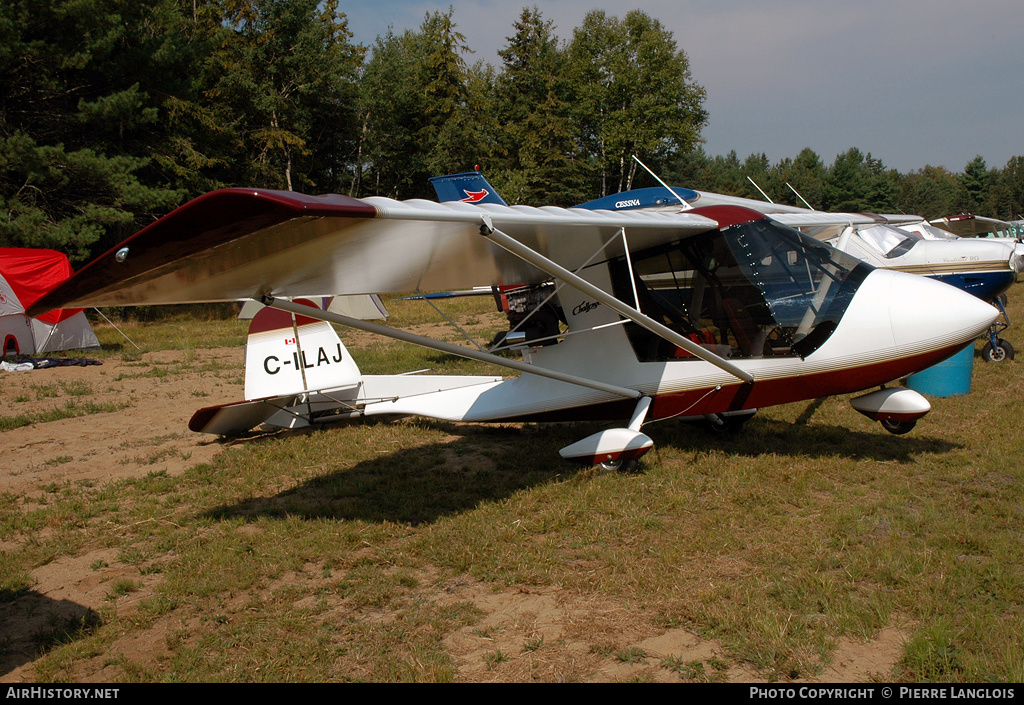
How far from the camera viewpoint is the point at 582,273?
19.1ft

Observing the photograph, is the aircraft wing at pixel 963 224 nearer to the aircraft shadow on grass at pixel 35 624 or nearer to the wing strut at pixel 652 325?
the wing strut at pixel 652 325

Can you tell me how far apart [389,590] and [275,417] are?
4.13 meters

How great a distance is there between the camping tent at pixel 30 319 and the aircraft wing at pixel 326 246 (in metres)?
11.9

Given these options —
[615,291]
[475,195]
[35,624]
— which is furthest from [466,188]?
[35,624]

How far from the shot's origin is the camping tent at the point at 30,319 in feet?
44.9

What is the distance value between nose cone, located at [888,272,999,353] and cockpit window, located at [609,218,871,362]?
0.35 meters

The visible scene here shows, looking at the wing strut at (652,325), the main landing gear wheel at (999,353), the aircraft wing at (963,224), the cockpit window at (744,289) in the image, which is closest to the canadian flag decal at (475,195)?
the cockpit window at (744,289)

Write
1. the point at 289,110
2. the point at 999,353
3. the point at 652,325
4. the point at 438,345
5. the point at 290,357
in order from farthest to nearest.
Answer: the point at 289,110
the point at 999,353
the point at 290,357
the point at 652,325
the point at 438,345

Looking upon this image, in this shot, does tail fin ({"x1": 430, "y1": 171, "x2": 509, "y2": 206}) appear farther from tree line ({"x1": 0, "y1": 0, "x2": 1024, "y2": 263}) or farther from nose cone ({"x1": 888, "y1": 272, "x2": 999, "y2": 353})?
tree line ({"x1": 0, "y1": 0, "x2": 1024, "y2": 263})

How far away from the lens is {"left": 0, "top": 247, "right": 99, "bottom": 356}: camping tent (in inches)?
539

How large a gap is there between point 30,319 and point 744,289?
1460 cm

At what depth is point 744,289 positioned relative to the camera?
16.6 feet

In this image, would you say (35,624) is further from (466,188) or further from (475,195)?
(466,188)

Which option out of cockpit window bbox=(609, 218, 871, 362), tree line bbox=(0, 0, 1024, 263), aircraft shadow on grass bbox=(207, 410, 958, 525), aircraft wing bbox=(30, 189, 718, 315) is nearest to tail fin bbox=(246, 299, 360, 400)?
aircraft shadow on grass bbox=(207, 410, 958, 525)
